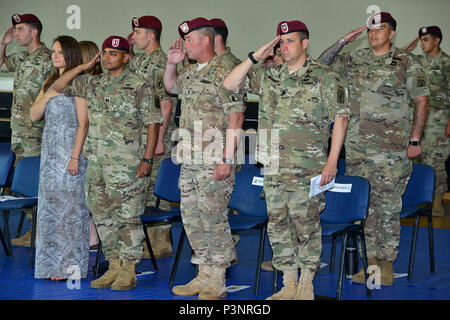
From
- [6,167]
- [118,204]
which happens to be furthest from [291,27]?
[6,167]

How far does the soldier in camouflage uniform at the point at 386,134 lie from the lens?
4.91 m

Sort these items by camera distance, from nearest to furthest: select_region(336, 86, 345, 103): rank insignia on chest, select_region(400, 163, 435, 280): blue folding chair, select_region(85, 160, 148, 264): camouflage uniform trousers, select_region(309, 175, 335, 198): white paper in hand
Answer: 1. select_region(309, 175, 335, 198): white paper in hand
2. select_region(336, 86, 345, 103): rank insignia on chest
3. select_region(85, 160, 148, 264): camouflage uniform trousers
4. select_region(400, 163, 435, 280): blue folding chair

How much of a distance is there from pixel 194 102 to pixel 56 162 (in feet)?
3.90

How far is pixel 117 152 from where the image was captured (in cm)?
464

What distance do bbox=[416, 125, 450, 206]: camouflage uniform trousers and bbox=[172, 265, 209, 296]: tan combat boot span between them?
13.8ft

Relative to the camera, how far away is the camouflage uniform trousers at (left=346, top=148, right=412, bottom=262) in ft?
16.1

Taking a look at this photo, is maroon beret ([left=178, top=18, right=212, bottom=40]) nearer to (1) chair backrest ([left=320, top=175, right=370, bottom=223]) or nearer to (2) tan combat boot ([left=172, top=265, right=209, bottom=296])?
(1) chair backrest ([left=320, top=175, right=370, bottom=223])

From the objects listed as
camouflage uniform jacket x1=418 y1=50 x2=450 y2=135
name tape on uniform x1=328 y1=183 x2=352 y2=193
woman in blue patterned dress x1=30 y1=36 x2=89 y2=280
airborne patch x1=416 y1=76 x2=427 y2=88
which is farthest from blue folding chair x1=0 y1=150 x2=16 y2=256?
camouflage uniform jacket x1=418 y1=50 x2=450 y2=135

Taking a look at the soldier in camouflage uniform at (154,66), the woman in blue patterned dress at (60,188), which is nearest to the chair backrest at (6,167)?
the woman in blue patterned dress at (60,188)

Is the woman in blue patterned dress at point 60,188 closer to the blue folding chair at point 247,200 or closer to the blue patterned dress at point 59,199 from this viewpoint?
the blue patterned dress at point 59,199

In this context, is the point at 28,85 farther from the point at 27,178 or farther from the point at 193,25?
the point at 193,25
